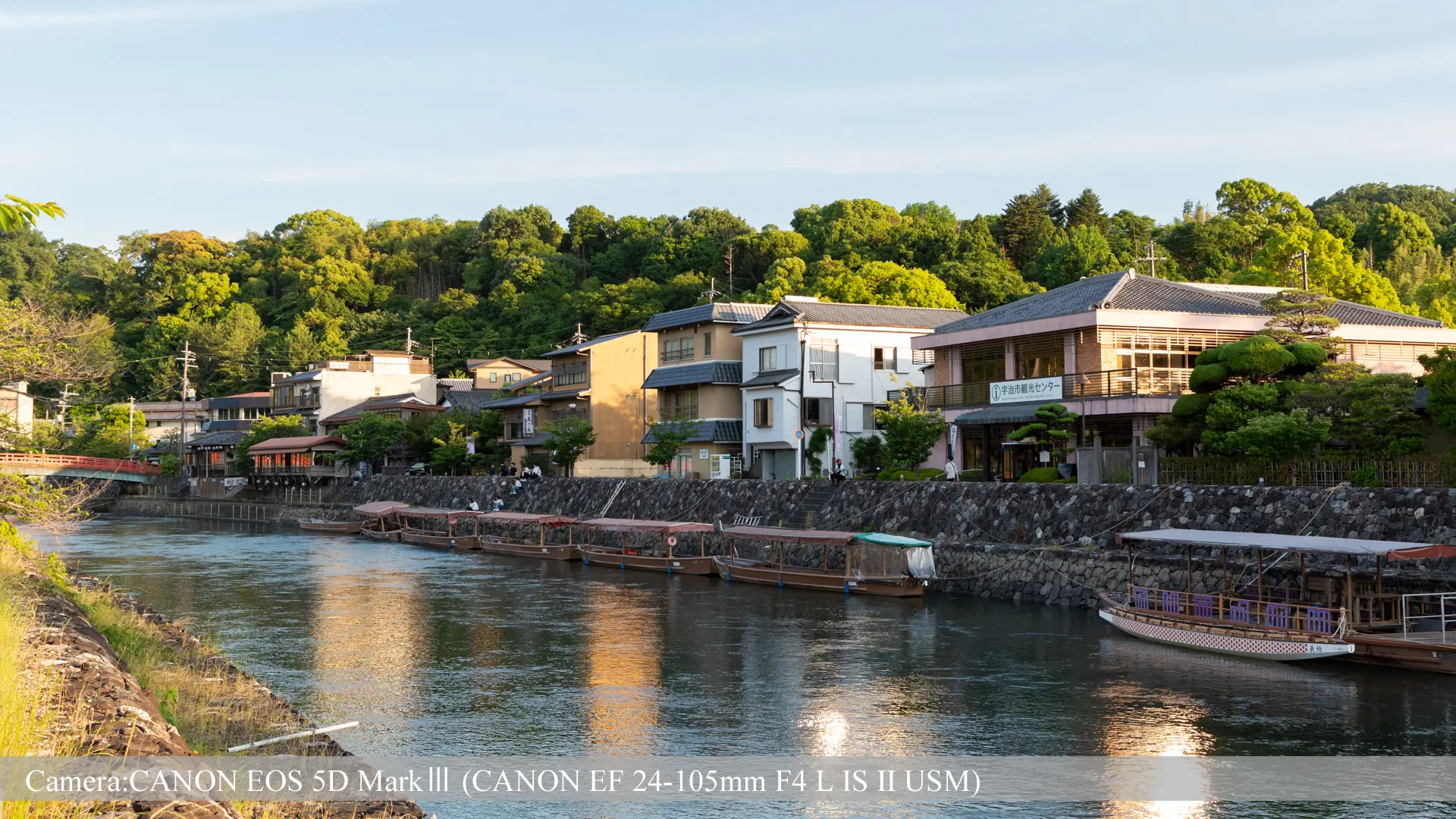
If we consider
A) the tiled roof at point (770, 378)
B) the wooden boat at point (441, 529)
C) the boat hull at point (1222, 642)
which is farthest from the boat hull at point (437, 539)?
the boat hull at point (1222, 642)

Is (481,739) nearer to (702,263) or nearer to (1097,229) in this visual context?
(1097,229)

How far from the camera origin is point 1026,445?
149 ft

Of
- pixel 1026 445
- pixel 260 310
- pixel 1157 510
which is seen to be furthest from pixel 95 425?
pixel 1157 510

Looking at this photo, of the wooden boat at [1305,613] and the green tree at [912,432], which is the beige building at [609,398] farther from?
the wooden boat at [1305,613]

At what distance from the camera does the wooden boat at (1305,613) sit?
23672mm

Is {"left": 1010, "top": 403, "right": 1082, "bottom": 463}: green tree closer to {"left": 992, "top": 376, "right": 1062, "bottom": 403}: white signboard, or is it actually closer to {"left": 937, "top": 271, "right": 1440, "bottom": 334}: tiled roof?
{"left": 992, "top": 376, "right": 1062, "bottom": 403}: white signboard

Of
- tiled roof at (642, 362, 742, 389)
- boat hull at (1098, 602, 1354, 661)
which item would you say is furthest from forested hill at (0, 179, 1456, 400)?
boat hull at (1098, 602, 1354, 661)

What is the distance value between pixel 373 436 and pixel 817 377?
36980 mm

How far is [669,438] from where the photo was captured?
5884 cm

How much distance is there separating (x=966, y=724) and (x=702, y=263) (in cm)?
8419

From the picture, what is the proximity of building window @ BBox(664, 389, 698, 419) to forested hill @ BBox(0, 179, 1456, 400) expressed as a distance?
14067mm

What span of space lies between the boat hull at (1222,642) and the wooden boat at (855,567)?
27.0 ft

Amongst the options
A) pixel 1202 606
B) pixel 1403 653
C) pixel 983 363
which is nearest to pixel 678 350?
pixel 983 363

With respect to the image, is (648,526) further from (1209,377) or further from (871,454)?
(1209,377)
